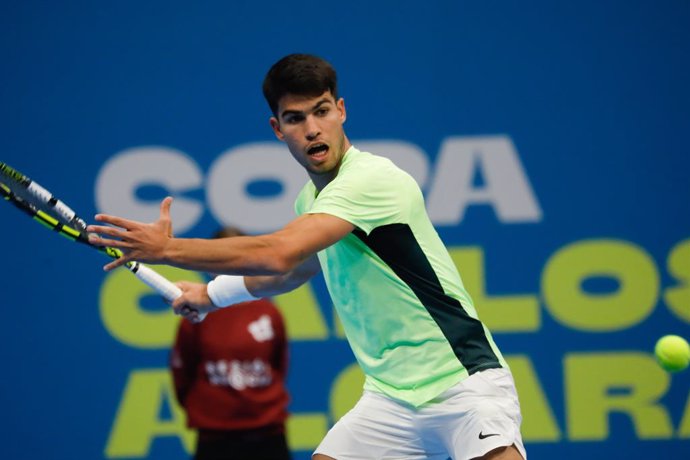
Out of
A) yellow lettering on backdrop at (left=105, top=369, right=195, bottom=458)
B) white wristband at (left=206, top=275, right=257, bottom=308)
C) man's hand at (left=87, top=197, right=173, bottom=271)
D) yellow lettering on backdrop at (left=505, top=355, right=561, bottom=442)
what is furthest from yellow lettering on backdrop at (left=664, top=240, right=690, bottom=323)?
man's hand at (left=87, top=197, right=173, bottom=271)

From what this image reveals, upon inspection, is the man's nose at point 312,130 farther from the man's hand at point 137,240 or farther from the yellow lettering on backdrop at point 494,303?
the yellow lettering on backdrop at point 494,303

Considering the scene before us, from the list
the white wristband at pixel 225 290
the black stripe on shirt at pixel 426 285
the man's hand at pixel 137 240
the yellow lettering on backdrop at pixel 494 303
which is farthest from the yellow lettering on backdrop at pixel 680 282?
the man's hand at pixel 137 240

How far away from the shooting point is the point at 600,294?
7.80 metres

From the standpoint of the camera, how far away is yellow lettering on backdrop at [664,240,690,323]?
7730 mm

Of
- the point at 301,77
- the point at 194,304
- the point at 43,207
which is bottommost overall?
the point at 194,304

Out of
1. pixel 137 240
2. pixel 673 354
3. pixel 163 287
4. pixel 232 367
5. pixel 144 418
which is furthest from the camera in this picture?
pixel 144 418

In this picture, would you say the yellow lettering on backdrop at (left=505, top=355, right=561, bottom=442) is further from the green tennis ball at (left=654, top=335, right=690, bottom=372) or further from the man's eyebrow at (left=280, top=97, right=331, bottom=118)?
the man's eyebrow at (left=280, top=97, right=331, bottom=118)

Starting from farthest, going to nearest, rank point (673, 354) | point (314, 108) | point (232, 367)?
1. point (673, 354)
2. point (232, 367)
3. point (314, 108)

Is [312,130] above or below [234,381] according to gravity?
above

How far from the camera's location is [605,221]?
7.79m

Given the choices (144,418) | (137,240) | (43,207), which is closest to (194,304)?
(43,207)

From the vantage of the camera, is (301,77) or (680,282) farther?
(680,282)

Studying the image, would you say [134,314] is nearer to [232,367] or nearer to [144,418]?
[144,418]

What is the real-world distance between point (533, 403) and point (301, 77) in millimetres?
4294
